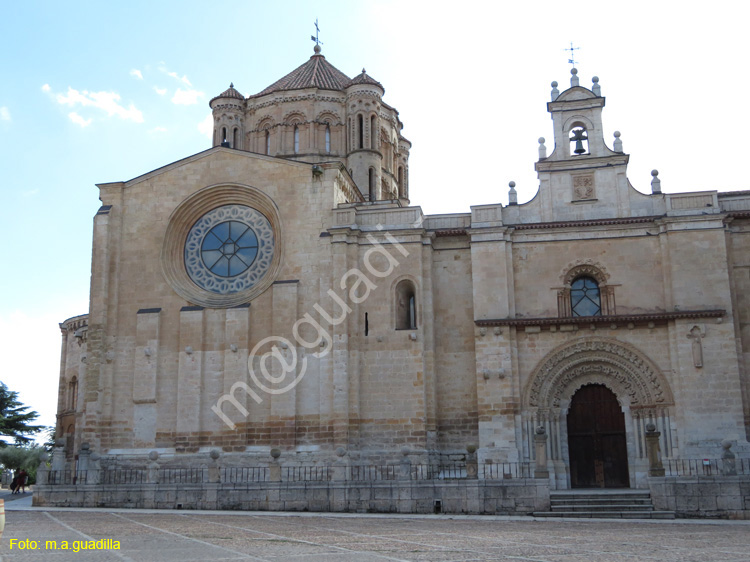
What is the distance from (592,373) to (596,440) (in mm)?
2142

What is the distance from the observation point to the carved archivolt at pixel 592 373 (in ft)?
85.9

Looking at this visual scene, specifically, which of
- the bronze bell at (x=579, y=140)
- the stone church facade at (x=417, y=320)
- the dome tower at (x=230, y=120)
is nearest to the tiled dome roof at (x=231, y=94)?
the dome tower at (x=230, y=120)

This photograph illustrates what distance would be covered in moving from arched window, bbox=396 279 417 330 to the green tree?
29.3 metres

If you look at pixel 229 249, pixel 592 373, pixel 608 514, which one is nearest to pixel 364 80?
pixel 229 249

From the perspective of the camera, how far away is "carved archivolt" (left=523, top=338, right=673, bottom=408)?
85.9 ft

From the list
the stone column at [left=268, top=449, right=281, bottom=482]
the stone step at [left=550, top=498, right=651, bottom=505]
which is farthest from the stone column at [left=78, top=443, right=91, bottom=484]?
the stone step at [left=550, top=498, right=651, bottom=505]

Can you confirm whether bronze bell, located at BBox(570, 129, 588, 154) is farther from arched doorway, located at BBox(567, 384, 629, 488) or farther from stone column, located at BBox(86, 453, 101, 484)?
stone column, located at BBox(86, 453, 101, 484)

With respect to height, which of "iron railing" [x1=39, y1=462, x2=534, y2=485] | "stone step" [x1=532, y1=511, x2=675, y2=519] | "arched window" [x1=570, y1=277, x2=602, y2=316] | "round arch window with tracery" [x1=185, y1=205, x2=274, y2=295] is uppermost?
"round arch window with tracery" [x1=185, y1=205, x2=274, y2=295]

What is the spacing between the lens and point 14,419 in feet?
156

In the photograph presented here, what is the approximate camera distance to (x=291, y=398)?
27484mm

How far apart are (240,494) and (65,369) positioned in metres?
22.8

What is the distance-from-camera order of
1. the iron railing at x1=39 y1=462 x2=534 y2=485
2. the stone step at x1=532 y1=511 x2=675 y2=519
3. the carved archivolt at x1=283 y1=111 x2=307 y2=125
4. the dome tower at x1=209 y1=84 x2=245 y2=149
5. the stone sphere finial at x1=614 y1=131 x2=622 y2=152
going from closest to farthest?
the stone step at x1=532 y1=511 x2=675 y2=519 < the iron railing at x1=39 y1=462 x2=534 y2=485 < the stone sphere finial at x1=614 y1=131 x2=622 y2=152 < the carved archivolt at x1=283 y1=111 x2=307 y2=125 < the dome tower at x1=209 y1=84 x2=245 y2=149

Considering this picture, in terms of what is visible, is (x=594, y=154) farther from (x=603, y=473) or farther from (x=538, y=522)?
(x=538, y=522)

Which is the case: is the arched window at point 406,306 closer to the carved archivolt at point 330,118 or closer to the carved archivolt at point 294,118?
the carved archivolt at point 330,118
